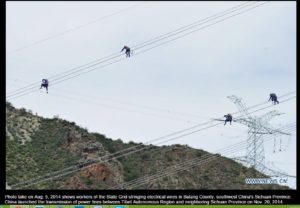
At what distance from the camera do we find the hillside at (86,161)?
3241 inches

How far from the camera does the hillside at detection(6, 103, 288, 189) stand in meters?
82.3

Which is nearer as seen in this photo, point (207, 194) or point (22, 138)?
point (207, 194)

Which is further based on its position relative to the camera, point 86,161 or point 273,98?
point 86,161

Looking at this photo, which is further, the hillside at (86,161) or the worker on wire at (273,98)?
the hillside at (86,161)

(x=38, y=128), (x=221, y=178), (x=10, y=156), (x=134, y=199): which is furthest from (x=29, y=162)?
(x=134, y=199)

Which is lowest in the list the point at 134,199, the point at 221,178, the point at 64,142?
the point at 134,199

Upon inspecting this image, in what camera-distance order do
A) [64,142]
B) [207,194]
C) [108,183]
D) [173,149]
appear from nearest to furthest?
[207,194]
[108,183]
[64,142]
[173,149]

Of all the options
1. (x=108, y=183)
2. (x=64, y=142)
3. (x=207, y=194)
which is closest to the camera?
(x=207, y=194)

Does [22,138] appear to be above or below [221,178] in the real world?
above

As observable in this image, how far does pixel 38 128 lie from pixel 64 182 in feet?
64.5

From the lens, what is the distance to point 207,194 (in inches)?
1316

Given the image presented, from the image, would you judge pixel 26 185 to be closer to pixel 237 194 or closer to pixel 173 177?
pixel 173 177

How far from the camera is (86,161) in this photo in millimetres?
90250

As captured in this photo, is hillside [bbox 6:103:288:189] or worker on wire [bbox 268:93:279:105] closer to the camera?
worker on wire [bbox 268:93:279:105]
